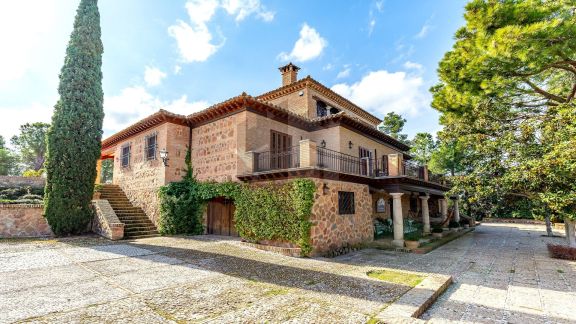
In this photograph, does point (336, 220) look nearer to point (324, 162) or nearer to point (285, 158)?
point (324, 162)

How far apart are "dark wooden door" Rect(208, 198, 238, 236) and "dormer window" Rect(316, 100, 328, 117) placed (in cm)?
791

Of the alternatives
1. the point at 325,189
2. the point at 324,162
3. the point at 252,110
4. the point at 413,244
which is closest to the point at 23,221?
the point at 252,110

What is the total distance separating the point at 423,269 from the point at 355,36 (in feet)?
31.4

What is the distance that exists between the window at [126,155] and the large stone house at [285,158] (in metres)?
0.06

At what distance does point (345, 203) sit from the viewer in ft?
38.1

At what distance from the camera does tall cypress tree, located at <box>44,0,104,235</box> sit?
11.9 m

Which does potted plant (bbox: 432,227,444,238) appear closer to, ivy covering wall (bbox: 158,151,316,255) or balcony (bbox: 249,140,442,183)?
balcony (bbox: 249,140,442,183)

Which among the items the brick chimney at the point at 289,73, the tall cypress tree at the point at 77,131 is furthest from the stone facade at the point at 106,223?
the brick chimney at the point at 289,73

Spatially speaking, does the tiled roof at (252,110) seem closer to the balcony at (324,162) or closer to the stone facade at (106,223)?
the balcony at (324,162)

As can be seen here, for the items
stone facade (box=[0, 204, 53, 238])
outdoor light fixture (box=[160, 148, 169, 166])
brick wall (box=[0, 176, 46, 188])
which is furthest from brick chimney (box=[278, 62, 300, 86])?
brick wall (box=[0, 176, 46, 188])

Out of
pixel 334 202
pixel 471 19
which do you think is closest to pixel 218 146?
pixel 334 202

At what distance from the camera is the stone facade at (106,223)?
449 inches

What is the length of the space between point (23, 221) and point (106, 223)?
4.22 meters

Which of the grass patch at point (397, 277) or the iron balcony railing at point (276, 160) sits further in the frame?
the iron balcony railing at point (276, 160)
